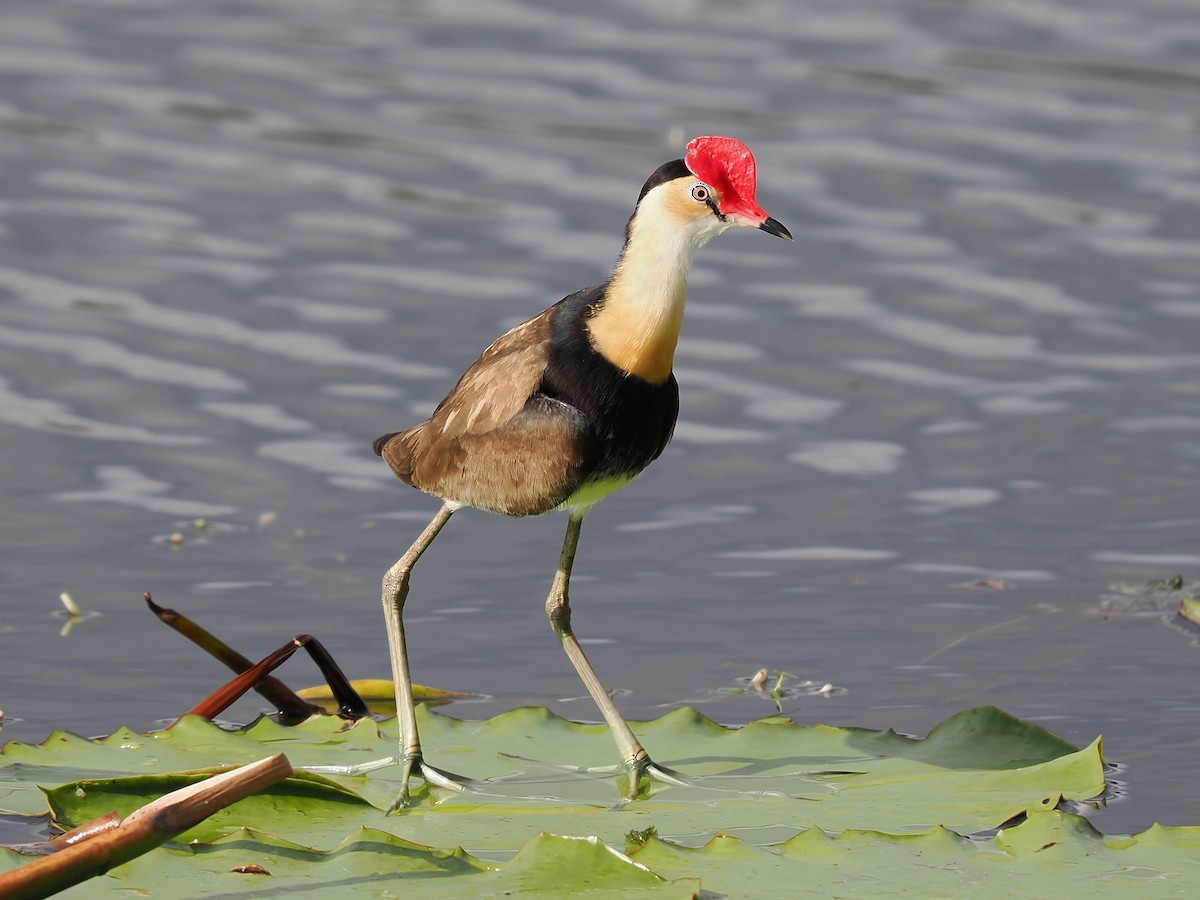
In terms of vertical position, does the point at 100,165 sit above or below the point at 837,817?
above

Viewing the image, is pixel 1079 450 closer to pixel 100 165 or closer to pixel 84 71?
pixel 100 165

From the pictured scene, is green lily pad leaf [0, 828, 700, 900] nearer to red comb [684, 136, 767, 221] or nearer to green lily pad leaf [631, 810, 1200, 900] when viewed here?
green lily pad leaf [631, 810, 1200, 900]

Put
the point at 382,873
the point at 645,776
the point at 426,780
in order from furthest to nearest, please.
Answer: the point at 645,776
the point at 426,780
the point at 382,873

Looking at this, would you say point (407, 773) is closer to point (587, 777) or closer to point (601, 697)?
point (587, 777)

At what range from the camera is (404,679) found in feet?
16.8

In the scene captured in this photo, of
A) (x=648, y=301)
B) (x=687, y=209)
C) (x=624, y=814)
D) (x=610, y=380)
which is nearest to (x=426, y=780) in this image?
(x=624, y=814)

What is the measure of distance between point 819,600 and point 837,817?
7.47ft

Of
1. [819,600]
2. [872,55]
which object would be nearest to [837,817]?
[819,600]

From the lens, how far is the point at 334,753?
16.6ft

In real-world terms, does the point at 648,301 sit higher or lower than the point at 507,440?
higher

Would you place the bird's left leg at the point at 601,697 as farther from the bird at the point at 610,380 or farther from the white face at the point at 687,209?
the white face at the point at 687,209

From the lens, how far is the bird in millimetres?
4809

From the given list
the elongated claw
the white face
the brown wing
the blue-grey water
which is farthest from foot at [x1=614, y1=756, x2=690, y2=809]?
the white face

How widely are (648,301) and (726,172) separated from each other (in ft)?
1.25
